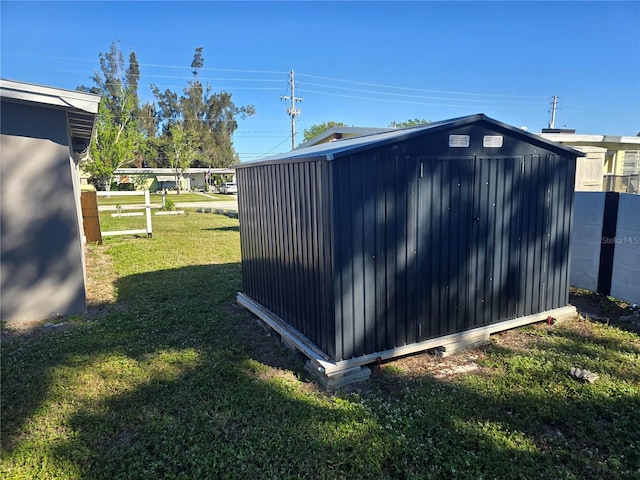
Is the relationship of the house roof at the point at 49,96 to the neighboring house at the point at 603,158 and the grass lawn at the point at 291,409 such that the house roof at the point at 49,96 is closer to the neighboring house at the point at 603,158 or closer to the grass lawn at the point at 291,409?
the grass lawn at the point at 291,409

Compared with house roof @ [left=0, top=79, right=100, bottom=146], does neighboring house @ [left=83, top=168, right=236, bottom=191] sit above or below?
below

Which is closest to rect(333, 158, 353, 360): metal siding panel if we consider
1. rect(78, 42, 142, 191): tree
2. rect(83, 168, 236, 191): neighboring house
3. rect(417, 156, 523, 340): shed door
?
rect(417, 156, 523, 340): shed door

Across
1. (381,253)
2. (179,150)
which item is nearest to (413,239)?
(381,253)

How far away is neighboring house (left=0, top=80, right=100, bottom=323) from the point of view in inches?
194

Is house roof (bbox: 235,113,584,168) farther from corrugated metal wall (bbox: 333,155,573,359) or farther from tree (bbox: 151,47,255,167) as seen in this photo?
tree (bbox: 151,47,255,167)

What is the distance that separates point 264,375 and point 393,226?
67.6 inches

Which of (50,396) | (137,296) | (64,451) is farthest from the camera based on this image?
(137,296)

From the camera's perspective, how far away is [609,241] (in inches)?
213

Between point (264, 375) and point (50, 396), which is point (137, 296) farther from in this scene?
point (264, 375)

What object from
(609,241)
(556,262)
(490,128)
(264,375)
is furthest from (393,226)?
(609,241)

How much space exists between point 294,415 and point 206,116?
2114 inches

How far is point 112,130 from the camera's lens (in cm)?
2991

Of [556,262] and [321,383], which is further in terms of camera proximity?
[556,262]

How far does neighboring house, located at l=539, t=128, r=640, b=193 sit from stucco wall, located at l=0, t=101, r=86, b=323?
349 inches
